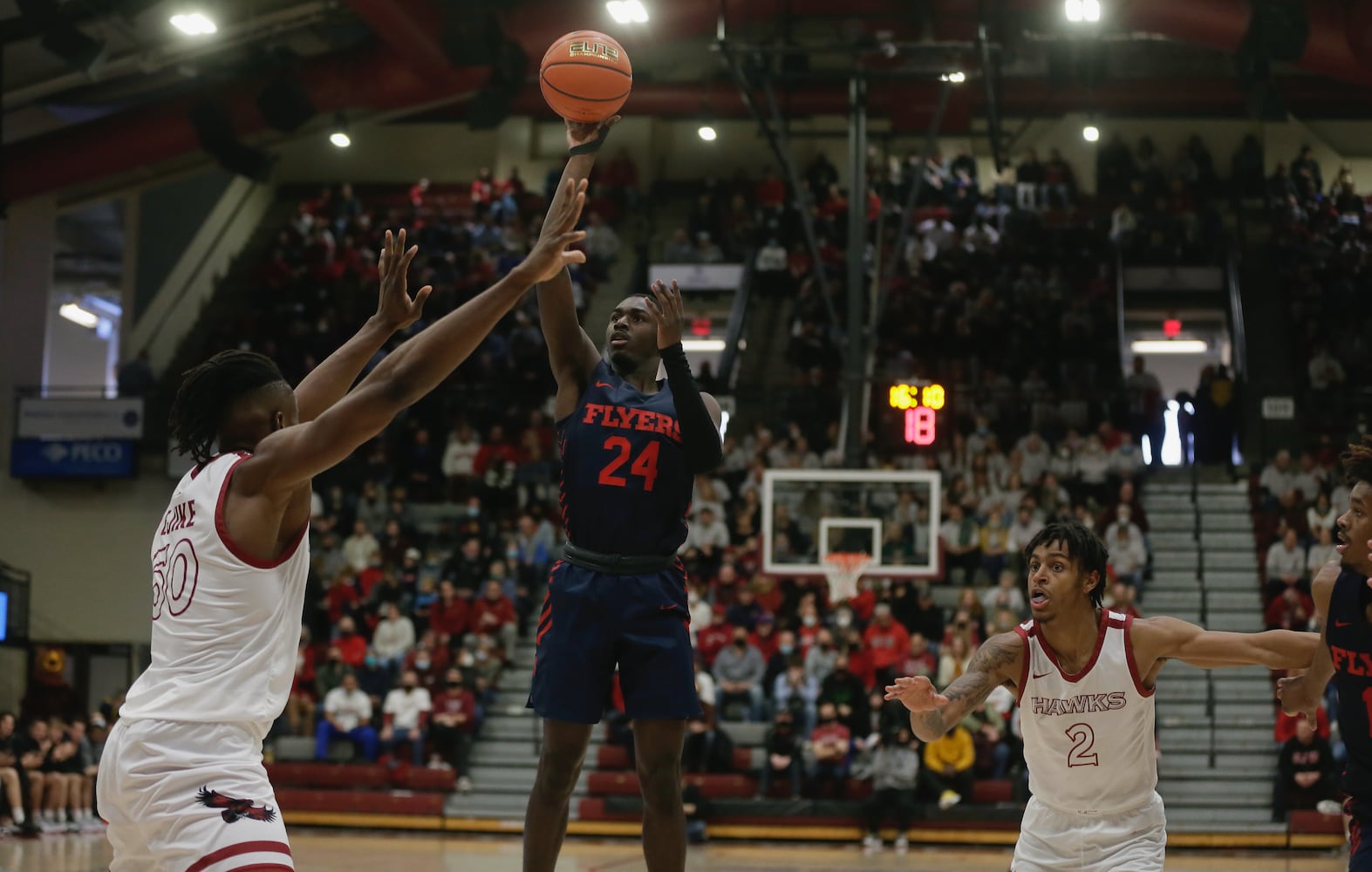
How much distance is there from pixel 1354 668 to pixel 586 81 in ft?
10.8

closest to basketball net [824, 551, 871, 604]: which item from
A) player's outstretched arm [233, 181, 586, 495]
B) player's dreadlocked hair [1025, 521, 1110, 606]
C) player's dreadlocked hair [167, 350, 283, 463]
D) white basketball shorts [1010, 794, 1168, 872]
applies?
player's dreadlocked hair [1025, 521, 1110, 606]

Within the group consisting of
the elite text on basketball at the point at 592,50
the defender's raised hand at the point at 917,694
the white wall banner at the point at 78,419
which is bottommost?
the defender's raised hand at the point at 917,694

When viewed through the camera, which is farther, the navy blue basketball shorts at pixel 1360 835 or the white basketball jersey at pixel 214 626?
the navy blue basketball shorts at pixel 1360 835

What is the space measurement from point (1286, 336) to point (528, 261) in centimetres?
2054

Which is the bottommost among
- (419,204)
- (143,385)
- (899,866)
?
(899,866)

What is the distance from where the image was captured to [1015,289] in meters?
22.3

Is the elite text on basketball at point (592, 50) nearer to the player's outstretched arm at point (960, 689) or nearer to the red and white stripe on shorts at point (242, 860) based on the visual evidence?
the player's outstretched arm at point (960, 689)

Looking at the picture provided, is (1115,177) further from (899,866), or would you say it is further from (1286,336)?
(899,866)

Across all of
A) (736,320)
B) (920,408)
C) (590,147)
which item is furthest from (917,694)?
(736,320)

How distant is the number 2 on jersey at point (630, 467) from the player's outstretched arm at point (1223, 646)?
5.98 ft

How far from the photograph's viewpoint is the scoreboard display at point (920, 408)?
14758 mm

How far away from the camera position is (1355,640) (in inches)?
193

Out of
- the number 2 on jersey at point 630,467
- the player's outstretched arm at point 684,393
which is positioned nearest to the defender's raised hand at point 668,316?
the player's outstretched arm at point 684,393

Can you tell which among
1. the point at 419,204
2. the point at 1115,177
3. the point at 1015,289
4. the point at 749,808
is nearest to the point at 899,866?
the point at 749,808
